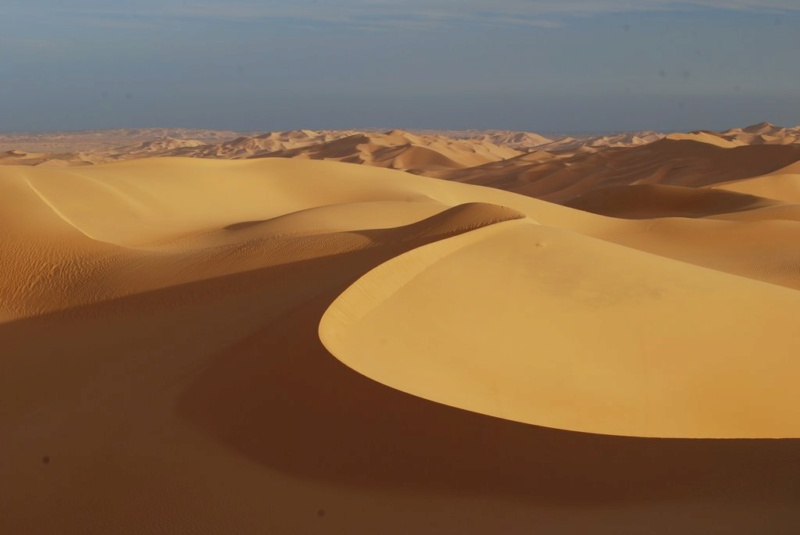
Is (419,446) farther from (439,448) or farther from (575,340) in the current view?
(575,340)

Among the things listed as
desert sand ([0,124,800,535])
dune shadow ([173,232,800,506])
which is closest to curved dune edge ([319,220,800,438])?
desert sand ([0,124,800,535])

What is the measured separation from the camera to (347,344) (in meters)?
7.35

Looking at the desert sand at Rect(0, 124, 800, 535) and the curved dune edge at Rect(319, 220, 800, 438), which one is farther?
the curved dune edge at Rect(319, 220, 800, 438)

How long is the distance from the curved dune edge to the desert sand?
3 cm

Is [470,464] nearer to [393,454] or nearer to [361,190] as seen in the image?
[393,454]

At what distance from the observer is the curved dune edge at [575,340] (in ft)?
23.4

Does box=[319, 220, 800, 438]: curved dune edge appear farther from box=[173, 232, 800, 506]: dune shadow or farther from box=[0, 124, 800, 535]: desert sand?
box=[173, 232, 800, 506]: dune shadow

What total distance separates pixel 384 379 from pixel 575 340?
245 cm

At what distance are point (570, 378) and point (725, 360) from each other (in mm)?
1750

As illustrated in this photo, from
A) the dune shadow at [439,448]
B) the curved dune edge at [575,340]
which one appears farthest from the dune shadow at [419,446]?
the curved dune edge at [575,340]

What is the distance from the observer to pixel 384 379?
661cm

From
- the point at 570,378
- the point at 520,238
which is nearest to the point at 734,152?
the point at 520,238

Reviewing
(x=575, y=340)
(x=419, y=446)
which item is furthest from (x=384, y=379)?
(x=575, y=340)

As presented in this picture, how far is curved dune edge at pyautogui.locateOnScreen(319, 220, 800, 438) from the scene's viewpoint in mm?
7141
